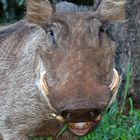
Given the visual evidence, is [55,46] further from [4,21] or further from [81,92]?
[4,21]

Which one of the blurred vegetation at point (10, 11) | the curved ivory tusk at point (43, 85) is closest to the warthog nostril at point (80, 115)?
the curved ivory tusk at point (43, 85)

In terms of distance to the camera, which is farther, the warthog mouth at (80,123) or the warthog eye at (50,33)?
the warthog eye at (50,33)

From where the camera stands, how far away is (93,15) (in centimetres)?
526

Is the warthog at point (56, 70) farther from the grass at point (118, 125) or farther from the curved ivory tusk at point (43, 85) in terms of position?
the grass at point (118, 125)

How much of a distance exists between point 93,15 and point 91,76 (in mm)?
678

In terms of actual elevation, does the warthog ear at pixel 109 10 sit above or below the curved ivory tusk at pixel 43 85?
above

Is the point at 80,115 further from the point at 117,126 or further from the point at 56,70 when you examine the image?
the point at 117,126

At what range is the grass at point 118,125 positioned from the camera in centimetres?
603

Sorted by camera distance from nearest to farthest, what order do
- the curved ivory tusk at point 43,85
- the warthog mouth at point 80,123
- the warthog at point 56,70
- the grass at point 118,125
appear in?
the warthog at point 56,70, the warthog mouth at point 80,123, the curved ivory tusk at point 43,85, the grass at point 118,125

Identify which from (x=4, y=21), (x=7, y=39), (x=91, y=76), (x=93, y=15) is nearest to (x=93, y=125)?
(x=91, y=76)

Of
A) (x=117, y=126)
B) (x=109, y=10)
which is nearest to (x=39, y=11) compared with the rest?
(x=109, y=10)

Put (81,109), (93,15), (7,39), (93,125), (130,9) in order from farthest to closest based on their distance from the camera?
1. (130,9)
2. (7,39)
3. (93,15)
4. (93,125)
5. (81,109)

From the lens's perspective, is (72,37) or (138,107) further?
(138,107)

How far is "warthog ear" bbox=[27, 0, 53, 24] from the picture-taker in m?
5.29
